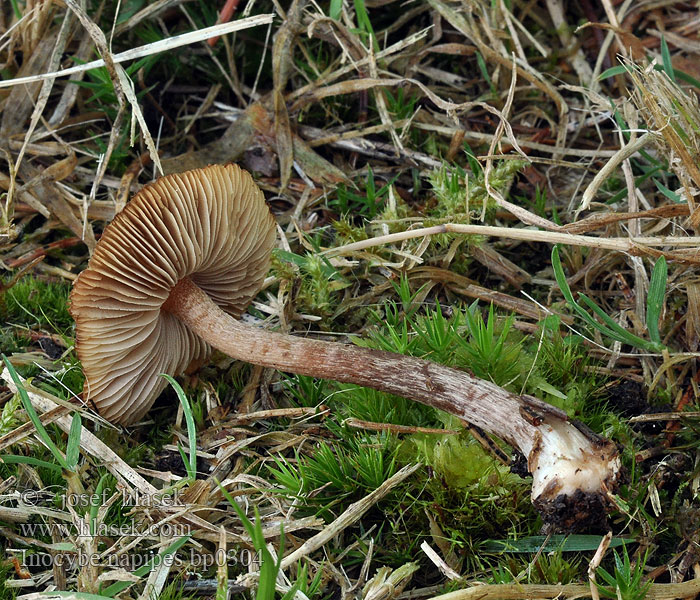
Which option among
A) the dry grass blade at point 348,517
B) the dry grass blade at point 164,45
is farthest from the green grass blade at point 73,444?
the dry grass blade at point 164,45

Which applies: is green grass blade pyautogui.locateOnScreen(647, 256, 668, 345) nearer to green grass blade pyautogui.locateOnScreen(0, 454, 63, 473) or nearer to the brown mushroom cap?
the brown mushroom cap

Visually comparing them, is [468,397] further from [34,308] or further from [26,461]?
[34,308]

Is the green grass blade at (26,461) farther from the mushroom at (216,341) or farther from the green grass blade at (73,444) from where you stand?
the mushroom at (216,341)

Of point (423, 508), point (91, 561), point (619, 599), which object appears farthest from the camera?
point (423, 508)

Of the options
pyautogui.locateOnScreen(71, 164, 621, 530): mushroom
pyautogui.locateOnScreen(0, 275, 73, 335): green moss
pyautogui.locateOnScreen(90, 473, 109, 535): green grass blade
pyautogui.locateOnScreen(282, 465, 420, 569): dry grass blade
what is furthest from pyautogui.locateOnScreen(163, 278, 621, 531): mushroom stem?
pyautogui.locateOnScreen(90, 473, 109, 535): green grass blade

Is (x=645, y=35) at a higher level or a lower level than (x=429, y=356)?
higher

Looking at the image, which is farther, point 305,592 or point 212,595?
point 212,595

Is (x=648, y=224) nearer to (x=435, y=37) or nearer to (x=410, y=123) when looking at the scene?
(x=410, y=123)

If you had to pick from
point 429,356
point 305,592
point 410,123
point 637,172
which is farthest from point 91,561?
point 637,172
